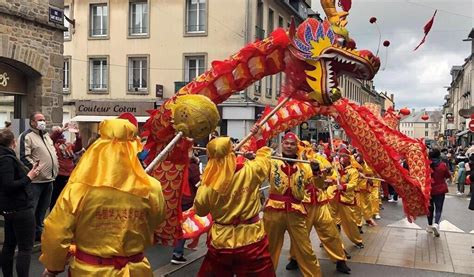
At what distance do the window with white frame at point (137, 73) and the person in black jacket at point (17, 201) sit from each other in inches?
782

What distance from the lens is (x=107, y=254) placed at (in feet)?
9.65

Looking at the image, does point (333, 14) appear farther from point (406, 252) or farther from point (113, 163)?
point (406, 252)

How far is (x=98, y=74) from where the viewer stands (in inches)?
985

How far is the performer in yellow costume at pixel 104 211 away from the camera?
285 centimetres

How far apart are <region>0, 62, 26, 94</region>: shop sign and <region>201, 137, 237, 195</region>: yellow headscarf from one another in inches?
284

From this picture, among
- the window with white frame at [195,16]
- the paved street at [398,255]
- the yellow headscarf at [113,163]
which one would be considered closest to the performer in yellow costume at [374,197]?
the paved street at [398,255]

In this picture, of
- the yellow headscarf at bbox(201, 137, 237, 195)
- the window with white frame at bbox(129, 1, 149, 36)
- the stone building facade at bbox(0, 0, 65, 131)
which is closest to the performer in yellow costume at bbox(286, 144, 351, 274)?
the yellow headscarf at bbox(201, 137, 237, 195)

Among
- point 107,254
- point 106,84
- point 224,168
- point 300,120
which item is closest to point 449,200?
point 300,120

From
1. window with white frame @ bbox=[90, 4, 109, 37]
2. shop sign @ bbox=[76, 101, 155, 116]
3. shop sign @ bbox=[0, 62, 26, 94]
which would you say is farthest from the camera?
window with white frame @ bbox=[90, 4, 109, 37]

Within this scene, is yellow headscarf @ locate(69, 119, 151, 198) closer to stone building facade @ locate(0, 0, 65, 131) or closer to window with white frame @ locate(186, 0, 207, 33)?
stone building facade @ locate(0, 0, 65, 131)

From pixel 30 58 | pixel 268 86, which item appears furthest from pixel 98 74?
pixel 30 58

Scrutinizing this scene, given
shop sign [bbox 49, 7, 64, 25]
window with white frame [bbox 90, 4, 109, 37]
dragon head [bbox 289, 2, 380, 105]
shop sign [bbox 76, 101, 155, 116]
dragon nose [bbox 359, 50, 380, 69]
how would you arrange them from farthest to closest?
1. window with white frame [bbox 90, 4, 109, 37]
2. shop sign [bbox 76, 101, 155, 116]
3. shop sign [bbox 49, 7, 64, 25]
4. dragon nose [bbox 359, 50, 380, 69]
5. dragon head [bbox 289, 2, 380, 105]

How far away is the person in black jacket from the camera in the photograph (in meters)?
4.68

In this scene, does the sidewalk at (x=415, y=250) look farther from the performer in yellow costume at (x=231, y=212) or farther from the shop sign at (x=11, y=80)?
the shop sign at (x=11, y=80)
